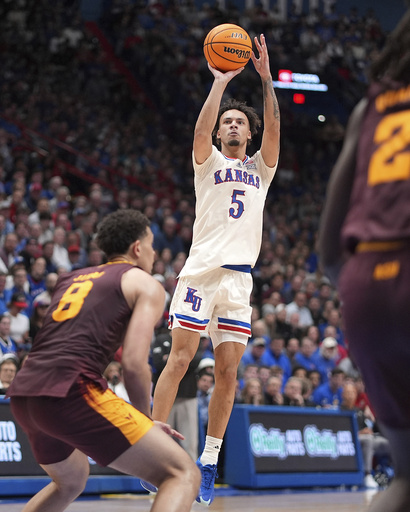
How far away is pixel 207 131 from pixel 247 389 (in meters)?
5.93

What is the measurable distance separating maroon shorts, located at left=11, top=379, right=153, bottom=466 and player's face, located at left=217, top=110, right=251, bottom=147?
3142mm

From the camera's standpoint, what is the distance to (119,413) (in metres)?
3.85

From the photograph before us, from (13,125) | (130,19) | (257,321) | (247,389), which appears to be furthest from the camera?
(130,19)

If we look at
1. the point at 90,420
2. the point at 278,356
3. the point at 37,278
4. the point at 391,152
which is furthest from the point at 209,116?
the point at 278,356

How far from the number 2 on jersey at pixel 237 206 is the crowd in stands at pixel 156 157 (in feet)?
13.3

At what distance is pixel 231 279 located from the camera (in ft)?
20.1

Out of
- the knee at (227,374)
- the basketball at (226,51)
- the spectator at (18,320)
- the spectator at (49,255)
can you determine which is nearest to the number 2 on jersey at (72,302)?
the knee at (227,374)

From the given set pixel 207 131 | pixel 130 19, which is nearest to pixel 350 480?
pixel 207 131

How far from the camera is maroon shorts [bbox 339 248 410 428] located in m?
2.30

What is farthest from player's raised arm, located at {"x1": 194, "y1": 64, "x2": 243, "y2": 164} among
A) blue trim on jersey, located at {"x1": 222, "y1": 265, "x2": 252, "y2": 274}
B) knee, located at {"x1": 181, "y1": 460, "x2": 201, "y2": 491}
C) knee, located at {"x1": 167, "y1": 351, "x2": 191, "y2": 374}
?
knee, located at {"x1": 181, "y1": 460, "x2": 201, "y2": 491}

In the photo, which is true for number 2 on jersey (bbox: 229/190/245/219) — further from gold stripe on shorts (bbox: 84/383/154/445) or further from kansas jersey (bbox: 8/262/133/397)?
gold stripe on shorts (bbox: 84/383/154/445)

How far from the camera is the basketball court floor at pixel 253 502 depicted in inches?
308

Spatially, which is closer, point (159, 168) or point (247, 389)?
point (247, 389)

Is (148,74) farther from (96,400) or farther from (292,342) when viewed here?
(96,400)
